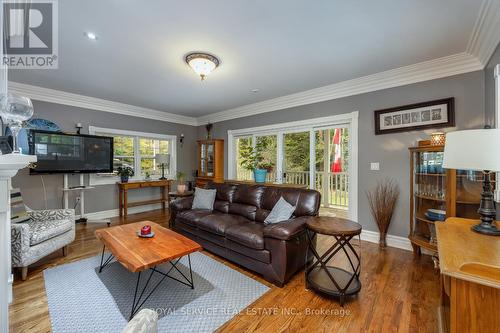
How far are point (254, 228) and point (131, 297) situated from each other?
1.41 m

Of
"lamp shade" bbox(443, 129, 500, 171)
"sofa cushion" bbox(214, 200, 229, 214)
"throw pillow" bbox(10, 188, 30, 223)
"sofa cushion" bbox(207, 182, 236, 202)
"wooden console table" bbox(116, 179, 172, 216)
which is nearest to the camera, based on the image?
"lamp shade" bbox(443, 129, 500, 171)

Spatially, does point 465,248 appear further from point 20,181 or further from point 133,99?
point 20,181

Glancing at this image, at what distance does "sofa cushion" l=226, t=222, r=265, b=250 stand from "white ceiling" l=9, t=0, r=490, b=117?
7.12 ft

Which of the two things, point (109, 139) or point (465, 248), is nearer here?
point (465, 248)

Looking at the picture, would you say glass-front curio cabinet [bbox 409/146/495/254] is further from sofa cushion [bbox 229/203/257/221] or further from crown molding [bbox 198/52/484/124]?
sofa cushion [bbox 229/203/257/221]

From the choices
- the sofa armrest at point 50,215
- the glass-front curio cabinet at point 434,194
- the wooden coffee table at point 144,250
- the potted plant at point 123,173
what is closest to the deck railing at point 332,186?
the glass-front curio cabinet at point 434,194

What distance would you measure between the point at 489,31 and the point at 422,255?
8.76 ft

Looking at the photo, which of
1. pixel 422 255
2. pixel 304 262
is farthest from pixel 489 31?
pixel 304 262

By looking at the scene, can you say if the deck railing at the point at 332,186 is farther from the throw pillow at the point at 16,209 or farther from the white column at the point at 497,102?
the throw pillow at the point at 16,209

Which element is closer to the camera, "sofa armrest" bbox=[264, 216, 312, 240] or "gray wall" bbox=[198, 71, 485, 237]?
"sofa armrest" bbox=[264, 216, 312, 240]

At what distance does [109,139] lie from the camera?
4500 mm

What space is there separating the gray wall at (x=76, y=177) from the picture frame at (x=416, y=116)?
16.3 ft

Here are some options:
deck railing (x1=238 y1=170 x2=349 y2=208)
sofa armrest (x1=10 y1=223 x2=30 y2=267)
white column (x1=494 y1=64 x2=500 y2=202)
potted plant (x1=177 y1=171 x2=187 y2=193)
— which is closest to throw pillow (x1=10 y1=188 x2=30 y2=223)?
sofa armrest (x1=10 y1=223 x2=30 y2=267)

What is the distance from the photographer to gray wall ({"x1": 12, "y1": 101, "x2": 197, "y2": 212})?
3931 mm
